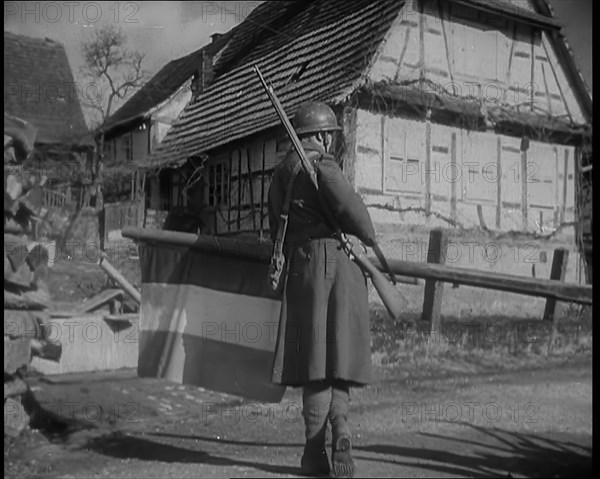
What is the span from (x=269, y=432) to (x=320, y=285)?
22.3 inches

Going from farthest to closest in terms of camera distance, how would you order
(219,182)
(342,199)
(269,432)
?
1. (269,432)
2. (219,182)
3. (342,199)

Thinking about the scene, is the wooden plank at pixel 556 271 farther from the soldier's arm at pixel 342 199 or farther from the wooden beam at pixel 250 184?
the wooden beam at pixel 250 184

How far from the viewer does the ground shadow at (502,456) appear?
242 centimetres

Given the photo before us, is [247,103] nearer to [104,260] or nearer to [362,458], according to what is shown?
[104,260]

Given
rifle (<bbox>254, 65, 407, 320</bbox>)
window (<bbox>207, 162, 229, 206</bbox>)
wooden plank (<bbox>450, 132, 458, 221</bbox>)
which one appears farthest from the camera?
wooden plank (<bbox>450, 132, 458, 221</bbox>)

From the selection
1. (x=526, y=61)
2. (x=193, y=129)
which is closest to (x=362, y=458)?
(x=193, y=129)

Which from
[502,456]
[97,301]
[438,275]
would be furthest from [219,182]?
[502,456]

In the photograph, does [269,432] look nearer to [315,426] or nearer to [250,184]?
[315,426]

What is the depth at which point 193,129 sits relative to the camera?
2312 millimetres

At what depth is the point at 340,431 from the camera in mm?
2281

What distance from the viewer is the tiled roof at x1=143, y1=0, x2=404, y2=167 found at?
2.28 m

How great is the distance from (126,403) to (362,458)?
84cm

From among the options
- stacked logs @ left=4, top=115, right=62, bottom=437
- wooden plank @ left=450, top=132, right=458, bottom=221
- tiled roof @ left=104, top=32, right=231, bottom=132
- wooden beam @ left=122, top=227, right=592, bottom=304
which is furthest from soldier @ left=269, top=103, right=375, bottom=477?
stacked logs @ left=4, top=115, right=62, bottom=437

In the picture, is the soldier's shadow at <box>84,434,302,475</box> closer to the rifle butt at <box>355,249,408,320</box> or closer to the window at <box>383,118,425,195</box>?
the rifle butt at <box>355,249,408,320</box>
